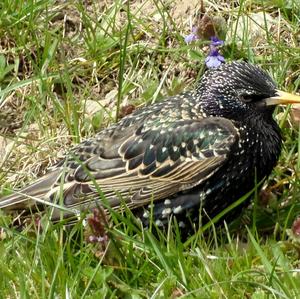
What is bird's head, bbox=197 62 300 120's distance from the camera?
16.4 ft

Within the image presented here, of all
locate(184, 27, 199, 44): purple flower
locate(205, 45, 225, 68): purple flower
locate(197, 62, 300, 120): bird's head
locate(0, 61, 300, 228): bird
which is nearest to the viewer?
locate(0, 61, 300, 228): bird

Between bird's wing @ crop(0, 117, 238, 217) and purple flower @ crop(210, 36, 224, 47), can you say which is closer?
bird's wing @ crop(0, 117, 238, 217)

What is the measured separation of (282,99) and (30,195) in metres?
1.15

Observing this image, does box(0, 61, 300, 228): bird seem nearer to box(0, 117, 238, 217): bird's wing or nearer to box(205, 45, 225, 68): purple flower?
box(0, 117, 238, 217): bird's wing

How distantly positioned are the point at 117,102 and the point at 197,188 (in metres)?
0.86

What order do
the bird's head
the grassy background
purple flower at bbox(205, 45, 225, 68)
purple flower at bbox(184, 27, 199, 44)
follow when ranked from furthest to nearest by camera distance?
purple flower at bbox(184, 27, 199, 44), purple flower at bbox(205, 45, 225, 68), the grassy background, the bird's head

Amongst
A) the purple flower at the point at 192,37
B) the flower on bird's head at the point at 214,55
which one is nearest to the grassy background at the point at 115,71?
the purple flower at the point at 192,37

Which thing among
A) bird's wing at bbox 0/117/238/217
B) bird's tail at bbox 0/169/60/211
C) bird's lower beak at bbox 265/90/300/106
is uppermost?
bird's lower beak at bbox 265/90/300/106

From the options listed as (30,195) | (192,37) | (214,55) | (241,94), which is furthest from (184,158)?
(192,37)

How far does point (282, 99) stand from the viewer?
4.95m

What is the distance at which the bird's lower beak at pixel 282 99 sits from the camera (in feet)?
16.2

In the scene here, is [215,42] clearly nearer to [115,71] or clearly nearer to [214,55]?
[214,55]

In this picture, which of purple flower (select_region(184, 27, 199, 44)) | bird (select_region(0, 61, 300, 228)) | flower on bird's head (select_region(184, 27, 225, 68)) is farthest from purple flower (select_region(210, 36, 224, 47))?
bird (select_region(0, 61, 300, 228))

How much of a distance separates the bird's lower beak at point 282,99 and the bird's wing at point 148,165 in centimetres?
20
